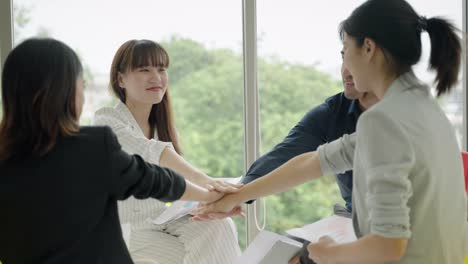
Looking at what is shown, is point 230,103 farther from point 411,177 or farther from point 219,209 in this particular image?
point 411,177

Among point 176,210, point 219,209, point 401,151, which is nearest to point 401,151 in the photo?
point 401,151

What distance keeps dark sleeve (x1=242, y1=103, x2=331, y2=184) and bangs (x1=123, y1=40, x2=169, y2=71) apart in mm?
635

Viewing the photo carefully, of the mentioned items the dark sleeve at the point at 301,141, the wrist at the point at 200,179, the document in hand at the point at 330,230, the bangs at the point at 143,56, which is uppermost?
the bangs at the point at 143,56

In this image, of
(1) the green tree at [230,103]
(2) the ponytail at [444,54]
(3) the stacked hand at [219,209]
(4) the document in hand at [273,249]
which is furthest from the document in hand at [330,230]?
(1) the green tree at [230,103]

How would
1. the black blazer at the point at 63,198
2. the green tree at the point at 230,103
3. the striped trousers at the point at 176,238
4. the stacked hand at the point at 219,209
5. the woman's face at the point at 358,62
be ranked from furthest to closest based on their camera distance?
the green tree at the point at 230,103
the striped trousers at the point at 176,238
the stacked hand at the point at 219,209
the woman's face at the point at 358,62
the black blazer at the point at 63,198

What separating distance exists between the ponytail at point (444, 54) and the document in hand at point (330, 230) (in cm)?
49

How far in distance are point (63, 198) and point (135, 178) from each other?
0.18m

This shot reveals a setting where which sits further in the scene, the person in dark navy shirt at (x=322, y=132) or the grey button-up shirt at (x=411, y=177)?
the person in dark navy shirt at (x=322, y=132)

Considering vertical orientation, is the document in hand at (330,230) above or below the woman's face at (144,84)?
below

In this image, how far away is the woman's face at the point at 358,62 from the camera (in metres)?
1.39

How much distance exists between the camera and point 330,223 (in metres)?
1.72

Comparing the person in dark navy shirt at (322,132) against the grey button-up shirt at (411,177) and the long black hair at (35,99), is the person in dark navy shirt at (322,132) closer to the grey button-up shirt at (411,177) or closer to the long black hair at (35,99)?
the grey button-up shirt at (411,177)

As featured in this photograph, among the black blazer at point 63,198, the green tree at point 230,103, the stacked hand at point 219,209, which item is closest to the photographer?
the black blazer at point 63,198

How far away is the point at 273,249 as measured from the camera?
175 cm
